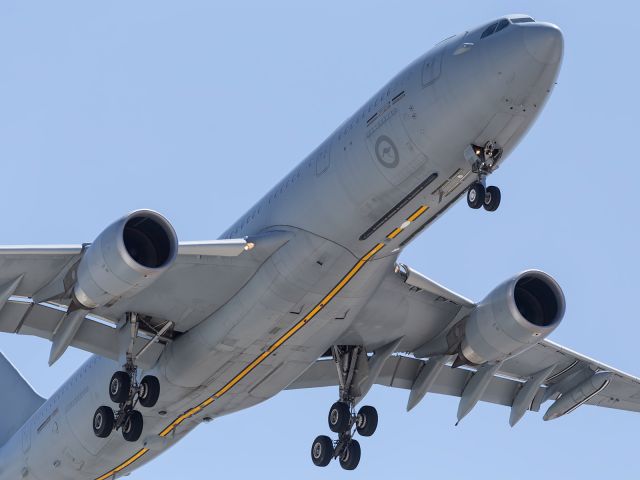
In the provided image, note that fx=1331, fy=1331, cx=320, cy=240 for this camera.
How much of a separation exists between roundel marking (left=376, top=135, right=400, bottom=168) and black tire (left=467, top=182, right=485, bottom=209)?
149 cm

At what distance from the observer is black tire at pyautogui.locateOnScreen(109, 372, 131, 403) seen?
90.4ft

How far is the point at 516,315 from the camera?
94.4 feet

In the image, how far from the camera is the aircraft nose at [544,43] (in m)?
22.9

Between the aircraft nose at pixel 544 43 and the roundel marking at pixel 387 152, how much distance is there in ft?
10.3

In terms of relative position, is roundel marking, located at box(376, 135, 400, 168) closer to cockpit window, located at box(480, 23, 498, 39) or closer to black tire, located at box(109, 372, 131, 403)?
cockpit window, located at box(480, 23, 498, 39)

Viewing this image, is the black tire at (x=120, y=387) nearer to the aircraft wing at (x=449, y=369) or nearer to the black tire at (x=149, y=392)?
the black tire at (x=149, y=392)

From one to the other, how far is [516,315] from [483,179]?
18.7ft

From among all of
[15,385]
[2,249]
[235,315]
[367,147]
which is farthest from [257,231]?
[15,385]

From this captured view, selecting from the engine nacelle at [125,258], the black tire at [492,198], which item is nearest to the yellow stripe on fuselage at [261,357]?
the black tire at [492,198]

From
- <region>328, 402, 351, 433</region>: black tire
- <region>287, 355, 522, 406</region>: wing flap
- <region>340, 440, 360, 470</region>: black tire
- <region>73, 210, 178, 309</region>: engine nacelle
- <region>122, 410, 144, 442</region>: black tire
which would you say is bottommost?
<region>122, 410, 144, 442</region>: black tire

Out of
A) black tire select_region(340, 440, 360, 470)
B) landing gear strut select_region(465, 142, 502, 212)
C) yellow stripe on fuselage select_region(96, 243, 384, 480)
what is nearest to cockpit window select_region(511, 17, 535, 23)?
landing gear strut select_region(465, 142, 502, 212)

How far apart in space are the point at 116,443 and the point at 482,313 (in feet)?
28.8

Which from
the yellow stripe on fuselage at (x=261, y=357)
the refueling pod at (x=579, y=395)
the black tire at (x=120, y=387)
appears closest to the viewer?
the yellow stripe on fuselage at (x=261, y=357)

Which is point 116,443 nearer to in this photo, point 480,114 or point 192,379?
point 192,379
